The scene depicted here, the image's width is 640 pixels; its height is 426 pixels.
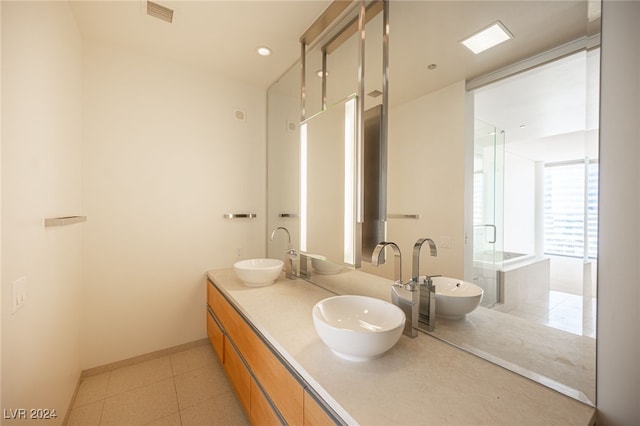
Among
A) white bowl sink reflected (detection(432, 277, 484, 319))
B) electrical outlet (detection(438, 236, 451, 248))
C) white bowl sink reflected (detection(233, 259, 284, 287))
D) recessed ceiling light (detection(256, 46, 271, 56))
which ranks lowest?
white bowl sink reflected (detection(233, 259, 284, 287))

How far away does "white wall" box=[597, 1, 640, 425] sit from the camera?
29.2 inches

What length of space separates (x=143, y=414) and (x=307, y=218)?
178cm

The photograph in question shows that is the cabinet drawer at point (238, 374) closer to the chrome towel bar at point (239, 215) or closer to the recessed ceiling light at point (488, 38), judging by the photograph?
the chrome towel bar at point (239, 215)

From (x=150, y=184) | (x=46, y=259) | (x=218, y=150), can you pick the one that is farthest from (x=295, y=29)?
(x=46, y=259)

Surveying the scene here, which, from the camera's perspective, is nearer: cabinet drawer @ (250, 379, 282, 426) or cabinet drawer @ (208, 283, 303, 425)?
cabinet drawer @ (208, 283, 303, 425)

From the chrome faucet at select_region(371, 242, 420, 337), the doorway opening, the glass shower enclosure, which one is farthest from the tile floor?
the doorway opening

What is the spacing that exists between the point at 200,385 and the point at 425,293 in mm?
1941

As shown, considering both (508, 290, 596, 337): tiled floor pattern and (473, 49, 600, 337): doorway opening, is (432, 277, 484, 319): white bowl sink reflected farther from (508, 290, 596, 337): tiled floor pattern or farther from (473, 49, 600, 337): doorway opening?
(508, 290, 596, 337): tiled floor pattern

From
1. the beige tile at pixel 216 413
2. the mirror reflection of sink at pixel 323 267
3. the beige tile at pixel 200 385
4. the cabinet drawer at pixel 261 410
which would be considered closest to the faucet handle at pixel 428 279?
the mirror reflection of sink at pixel 323 267

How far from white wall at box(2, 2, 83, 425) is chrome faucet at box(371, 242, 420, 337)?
5.28 ft

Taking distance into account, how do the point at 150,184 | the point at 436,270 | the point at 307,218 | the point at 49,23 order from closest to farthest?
the point at 436,270, the point at 49,23, the point at 307,218, the point at 150,184

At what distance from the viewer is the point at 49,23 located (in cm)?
142

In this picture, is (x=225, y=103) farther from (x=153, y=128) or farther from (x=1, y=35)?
(x=1, y=35)

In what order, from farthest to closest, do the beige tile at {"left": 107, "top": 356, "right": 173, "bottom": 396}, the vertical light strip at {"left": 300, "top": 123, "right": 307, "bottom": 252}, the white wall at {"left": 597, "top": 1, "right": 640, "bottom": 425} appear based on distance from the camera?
the vertical light strip at {"left": 300, "top": 123, "right": 307, "bottom": 252} < the beige tile at {"left": 107, "top": 356, "right": 173, "bottom": 396} < the white wall at {"left": 597, "top": 1, "right": 640, "bottom": 425}
